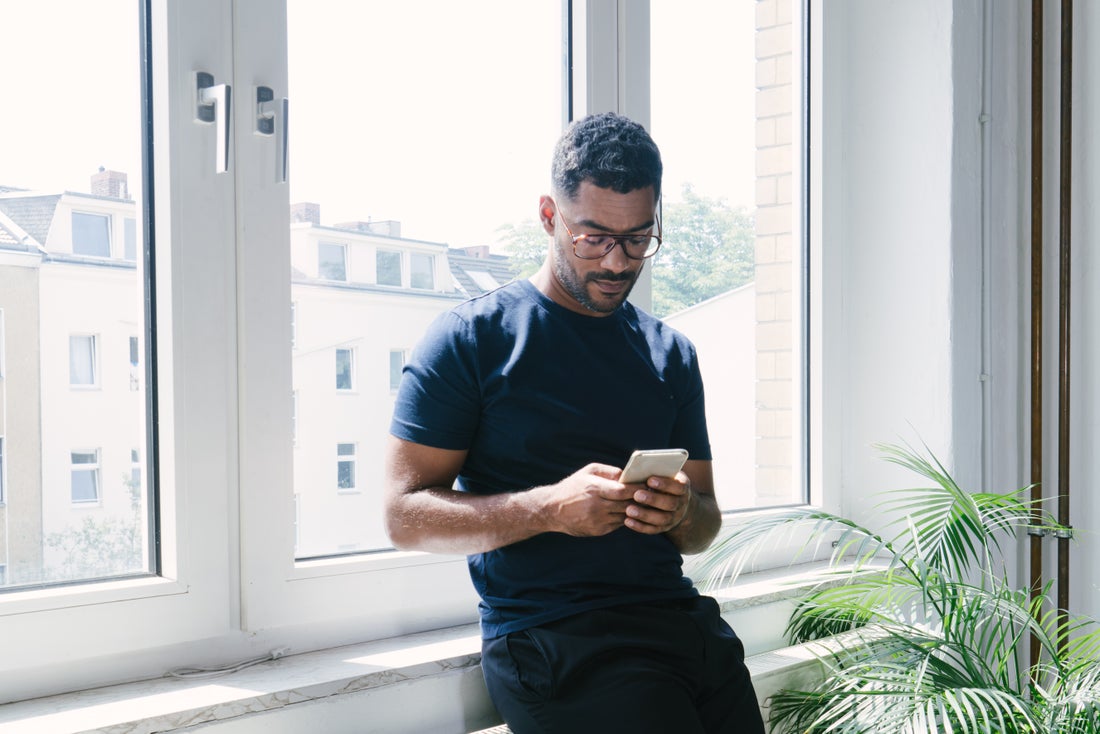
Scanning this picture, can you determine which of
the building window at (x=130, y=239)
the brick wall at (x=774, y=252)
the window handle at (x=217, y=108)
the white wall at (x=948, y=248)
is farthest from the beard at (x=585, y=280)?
the white wall at (x=948, y=248)

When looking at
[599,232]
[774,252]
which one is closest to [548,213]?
[599,232]

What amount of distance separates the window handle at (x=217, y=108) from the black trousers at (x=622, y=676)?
811mm

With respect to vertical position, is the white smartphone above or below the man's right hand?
above

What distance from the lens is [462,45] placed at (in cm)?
194

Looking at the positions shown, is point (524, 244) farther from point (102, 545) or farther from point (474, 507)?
point (102, 545)

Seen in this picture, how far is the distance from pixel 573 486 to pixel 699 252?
1.16 meters

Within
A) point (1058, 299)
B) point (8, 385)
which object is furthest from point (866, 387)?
point (8, 385)

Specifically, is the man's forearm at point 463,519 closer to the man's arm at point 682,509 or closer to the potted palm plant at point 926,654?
the man's arm at point 682,509

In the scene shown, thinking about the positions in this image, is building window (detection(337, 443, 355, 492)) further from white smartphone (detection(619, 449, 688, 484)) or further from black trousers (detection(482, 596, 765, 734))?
white smartphone (detection(619, 449, 688, 484))

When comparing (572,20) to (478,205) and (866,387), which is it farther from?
(866,387)

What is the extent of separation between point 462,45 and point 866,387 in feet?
4.71

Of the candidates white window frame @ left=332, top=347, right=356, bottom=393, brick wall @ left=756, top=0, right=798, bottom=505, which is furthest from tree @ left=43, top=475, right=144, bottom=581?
brick wall @ left=756, top=0, right=798, bottom=505

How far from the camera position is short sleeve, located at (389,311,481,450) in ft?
4.94

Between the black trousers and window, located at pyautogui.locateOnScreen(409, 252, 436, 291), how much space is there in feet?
2.16
